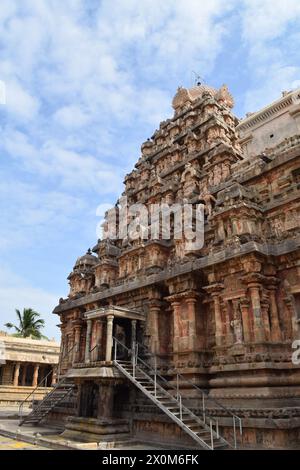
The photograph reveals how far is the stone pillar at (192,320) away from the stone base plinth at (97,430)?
181 inches

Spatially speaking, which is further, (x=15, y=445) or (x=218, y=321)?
(x=218, y=321)

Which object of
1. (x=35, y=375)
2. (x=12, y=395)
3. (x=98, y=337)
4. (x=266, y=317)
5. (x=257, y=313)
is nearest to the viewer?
(x=257, y=313)

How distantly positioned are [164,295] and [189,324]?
296 cm

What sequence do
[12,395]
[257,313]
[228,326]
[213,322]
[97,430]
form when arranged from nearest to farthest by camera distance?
[257,313], [97,430], [228,326], [213,322], [12,395]

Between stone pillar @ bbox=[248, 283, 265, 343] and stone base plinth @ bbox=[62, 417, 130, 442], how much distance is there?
7.22 meters

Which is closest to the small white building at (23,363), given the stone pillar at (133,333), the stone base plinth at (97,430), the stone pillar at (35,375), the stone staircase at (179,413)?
the stone pillar at (35,375)

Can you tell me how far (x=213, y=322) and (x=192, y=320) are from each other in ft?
3.25

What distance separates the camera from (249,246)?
15.5 m

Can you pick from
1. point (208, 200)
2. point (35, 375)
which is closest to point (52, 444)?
point (208, 200)

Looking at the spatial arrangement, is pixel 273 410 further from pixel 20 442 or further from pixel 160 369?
pixel 20 442

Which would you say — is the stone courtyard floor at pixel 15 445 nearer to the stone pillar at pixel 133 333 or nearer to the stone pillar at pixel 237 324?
the stone pillar at pixel 133 333

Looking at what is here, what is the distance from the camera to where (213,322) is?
1778cm
